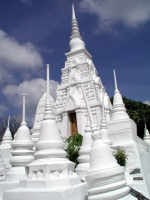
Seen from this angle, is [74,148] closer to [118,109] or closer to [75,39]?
[118,109]

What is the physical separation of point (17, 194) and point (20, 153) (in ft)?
11.6

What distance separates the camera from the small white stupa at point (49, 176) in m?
5.09

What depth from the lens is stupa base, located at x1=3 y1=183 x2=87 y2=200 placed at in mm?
4898

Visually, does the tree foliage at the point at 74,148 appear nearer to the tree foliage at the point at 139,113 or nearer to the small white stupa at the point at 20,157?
the small white stupa at the point at 20,157

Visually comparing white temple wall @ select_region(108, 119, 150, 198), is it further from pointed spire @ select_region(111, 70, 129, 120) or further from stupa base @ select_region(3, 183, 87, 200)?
stupa base @ select_region(3, 183, 87, 200)

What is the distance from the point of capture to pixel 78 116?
21469 millimetres

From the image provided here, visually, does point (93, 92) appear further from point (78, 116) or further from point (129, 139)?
point (129, 139)

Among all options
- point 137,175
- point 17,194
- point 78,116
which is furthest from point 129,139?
point 17,194

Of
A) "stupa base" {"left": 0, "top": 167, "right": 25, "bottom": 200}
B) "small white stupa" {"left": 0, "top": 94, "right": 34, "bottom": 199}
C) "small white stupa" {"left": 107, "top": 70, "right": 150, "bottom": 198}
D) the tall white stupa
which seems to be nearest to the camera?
"stupa base" {"left": 0, "top": 167, "right": 25, "bottom": 200}

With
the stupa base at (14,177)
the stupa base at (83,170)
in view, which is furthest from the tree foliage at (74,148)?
the stupa base at (14,177)

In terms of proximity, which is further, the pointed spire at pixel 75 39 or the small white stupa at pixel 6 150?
the pointed spire at pixel 75 39

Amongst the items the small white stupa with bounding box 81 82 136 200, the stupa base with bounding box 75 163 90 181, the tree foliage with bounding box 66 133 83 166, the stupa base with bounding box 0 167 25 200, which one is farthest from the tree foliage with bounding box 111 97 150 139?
the small white stupa with bounding box 81 82 136 200

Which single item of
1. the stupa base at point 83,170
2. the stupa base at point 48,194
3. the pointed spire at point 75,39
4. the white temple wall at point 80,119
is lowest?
the stupa base at point 83,170

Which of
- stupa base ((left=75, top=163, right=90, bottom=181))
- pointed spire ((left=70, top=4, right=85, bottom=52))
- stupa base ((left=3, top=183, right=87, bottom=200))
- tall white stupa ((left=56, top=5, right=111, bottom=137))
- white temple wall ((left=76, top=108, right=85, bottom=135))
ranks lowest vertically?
stupa base ((left=75, top=163, right=90, bottom=181))
